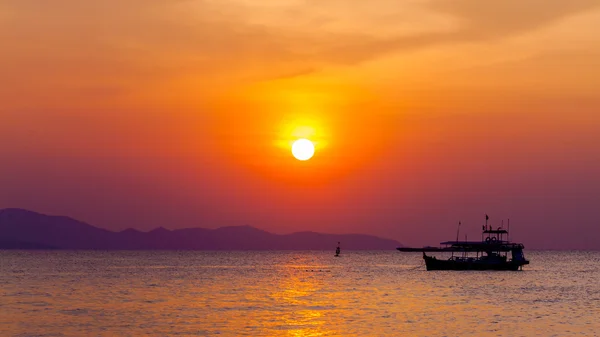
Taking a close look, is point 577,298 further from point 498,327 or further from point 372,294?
point 498,327

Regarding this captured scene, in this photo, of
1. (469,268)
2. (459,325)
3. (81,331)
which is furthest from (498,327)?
(469,268)

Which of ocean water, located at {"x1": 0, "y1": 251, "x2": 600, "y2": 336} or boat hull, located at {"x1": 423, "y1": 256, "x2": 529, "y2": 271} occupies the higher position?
boat hull, located at {"x1": 423, "y1": 256, "x2": 529, "y2": 271}

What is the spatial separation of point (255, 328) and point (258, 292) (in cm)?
4589

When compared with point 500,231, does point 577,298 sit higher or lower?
lower

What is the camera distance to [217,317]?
7925cm

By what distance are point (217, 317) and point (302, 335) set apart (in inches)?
632

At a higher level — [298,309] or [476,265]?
[476,265]

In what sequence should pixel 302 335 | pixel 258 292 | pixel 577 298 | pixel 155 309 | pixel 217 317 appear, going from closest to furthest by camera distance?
pixel 302 335 → pixel 217 317 → pixel 155 309 → pixel 577 298 → pixel 258 292

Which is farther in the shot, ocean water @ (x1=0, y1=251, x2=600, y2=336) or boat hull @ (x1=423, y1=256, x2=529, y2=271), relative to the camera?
boat hull @ (x1=423, y1=256, x2=529, y2=271)

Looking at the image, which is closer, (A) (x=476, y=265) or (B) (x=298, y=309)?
(B) (x=298, y=309)

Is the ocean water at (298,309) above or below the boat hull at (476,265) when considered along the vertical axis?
below

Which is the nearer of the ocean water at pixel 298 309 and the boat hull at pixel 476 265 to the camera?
the ocean water at pixel 298 309

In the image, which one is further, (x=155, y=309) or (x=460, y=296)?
(x=460, y=296)

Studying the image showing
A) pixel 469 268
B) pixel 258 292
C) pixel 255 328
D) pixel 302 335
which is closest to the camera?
pixel 302 335
